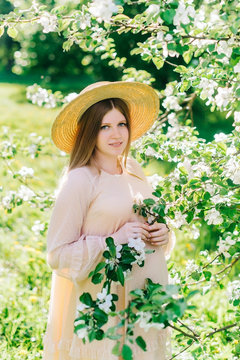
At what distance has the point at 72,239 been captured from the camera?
6.36ft

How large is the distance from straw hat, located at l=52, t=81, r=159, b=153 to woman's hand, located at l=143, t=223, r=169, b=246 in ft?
1.89

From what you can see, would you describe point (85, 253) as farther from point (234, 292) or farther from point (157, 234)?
point (234, 292)

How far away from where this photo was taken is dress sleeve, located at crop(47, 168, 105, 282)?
190cm

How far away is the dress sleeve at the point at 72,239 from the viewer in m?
1.90

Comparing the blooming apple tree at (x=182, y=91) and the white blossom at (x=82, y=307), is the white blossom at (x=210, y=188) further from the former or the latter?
the white blossom at (x=82, y=307)

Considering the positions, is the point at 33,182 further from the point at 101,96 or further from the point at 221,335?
the point at 101,96

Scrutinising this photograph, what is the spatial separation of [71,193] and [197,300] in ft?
5.90

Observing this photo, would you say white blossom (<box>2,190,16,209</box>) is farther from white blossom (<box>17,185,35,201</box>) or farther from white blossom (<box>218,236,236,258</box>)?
white blossom (<box>218,236,236,258</box>)

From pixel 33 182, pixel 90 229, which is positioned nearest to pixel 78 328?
pixel 90 229

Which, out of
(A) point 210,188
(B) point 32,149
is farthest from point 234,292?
(B) point 32,149

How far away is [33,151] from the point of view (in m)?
3.12

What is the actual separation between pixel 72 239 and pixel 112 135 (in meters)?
0.47

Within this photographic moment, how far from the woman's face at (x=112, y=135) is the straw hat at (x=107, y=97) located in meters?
0.09

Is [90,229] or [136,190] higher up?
[136,190]
